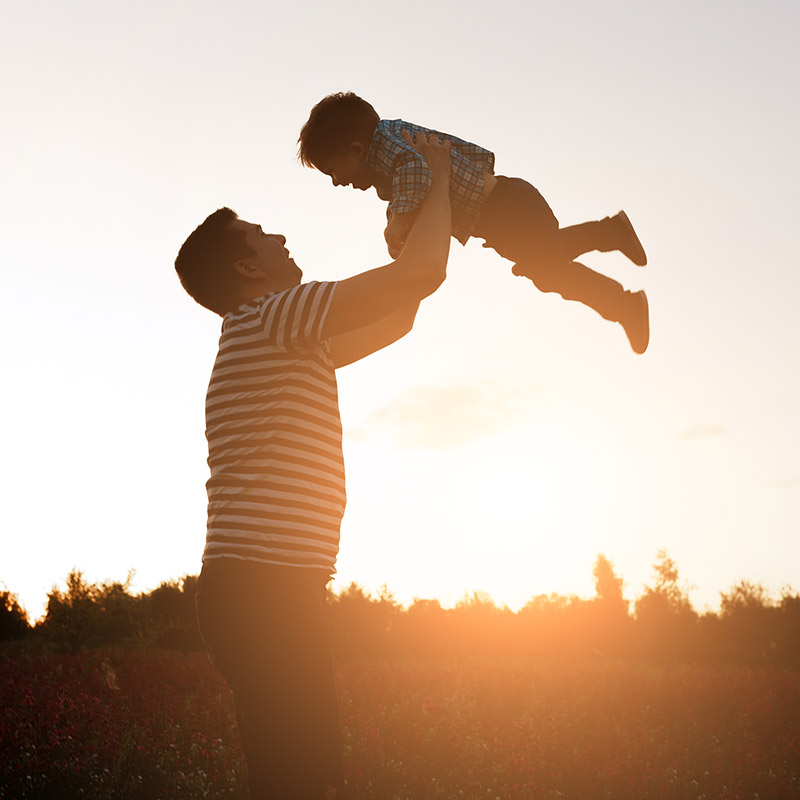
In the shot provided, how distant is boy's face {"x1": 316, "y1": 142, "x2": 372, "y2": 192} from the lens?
3.45 m

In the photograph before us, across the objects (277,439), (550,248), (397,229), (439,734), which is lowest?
(439,734)

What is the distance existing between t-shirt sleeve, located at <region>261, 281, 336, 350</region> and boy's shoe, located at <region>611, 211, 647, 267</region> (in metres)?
2.59

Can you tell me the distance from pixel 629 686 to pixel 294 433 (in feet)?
35.0

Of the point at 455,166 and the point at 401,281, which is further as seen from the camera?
the point at 455,166

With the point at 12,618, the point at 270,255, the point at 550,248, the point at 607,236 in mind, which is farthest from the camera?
the point at 12,618

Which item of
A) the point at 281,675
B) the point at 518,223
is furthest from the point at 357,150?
the point at 281,675

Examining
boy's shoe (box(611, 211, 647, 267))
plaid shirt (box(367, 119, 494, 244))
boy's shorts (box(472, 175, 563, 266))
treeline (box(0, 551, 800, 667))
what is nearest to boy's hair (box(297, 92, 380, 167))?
plaid shirt (box(367, 119, 494, 244))

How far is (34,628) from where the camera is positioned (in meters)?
18.4

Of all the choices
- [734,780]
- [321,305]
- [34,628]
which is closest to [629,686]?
[734,780]

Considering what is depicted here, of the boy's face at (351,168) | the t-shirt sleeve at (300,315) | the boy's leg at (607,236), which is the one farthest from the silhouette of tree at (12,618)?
the t-shirt sleeve at (300,315)

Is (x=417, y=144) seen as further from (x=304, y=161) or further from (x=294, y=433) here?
(x=304, y=161)

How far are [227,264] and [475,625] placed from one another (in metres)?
18.7

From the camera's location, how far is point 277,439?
200cm

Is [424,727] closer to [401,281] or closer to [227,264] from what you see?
[227,264]
